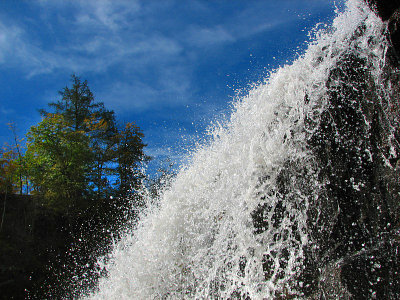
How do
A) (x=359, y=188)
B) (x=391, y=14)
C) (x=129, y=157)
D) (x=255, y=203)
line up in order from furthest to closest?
1. (x=129, y=157)
2. (x=255, y=203)
3. (x=391, y=14)
4. (x=359, y=188)

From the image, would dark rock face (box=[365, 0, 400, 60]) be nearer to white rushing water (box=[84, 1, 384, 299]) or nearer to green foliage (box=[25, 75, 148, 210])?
white rushing water (box=[84, 1, 384, 299])

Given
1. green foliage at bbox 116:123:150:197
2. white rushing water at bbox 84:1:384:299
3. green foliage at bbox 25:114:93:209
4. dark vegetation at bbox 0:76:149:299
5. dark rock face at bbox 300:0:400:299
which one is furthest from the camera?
green foliage at bbox 116:123:150:197

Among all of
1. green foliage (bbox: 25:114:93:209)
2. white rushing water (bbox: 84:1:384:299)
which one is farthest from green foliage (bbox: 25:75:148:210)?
white rushing water (bbox: 84:1:384:299)

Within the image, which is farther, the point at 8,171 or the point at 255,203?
the point at 8,171

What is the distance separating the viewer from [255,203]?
3.01 m

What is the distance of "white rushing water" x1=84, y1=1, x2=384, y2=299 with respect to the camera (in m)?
2.73

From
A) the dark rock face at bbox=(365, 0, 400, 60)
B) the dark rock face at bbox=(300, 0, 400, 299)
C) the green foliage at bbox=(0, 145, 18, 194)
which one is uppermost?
the green foliage at bbox=(0, 145, 18, 194)

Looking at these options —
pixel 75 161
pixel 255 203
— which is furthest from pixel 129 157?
pixel 255 203

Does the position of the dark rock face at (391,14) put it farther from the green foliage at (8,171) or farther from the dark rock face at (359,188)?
the green foliage at (8,171)

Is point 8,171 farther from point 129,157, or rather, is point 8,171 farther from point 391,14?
point 391,14

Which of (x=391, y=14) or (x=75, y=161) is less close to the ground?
(x=75, y=161)

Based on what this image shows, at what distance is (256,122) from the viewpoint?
356cm

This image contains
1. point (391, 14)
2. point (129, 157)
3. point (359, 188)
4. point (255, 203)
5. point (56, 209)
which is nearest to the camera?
point (359, 188)

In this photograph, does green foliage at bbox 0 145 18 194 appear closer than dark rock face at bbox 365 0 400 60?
No
